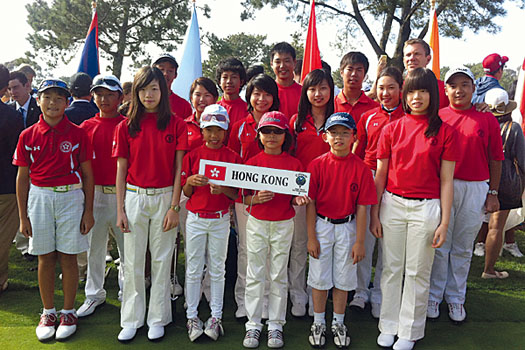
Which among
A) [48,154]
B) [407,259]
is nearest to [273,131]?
[407,259]

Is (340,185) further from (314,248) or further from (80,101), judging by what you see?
(80,101)

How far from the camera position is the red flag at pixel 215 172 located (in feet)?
10.4

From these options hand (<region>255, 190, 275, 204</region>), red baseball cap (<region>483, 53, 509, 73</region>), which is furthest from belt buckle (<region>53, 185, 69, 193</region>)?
red baseball cap (<region>483, 53, 509, 73</region>)

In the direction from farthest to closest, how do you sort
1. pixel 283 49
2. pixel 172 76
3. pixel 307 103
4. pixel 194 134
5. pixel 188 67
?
→ pixel 188 67 → pixel 172 76 → pixel 283 49 → pixel 194 134 → pixel 307 103

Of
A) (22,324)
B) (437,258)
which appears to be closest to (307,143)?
(437,258)

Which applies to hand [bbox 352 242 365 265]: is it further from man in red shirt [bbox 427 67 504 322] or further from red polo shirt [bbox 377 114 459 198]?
man in red shirt [bbox 427 67 504 322]

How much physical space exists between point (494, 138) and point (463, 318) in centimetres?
175

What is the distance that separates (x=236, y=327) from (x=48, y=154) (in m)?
2.25

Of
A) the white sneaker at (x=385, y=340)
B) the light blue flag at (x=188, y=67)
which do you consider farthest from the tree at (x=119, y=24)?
the white sneaker at (x=385, y=340)

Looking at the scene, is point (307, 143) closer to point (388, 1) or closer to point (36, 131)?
point (36, 131)

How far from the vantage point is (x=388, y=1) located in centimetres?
1464

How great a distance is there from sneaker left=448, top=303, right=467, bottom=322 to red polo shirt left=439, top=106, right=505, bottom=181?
1273 mm

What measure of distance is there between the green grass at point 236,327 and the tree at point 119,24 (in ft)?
57.2

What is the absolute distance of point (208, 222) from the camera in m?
3.33
